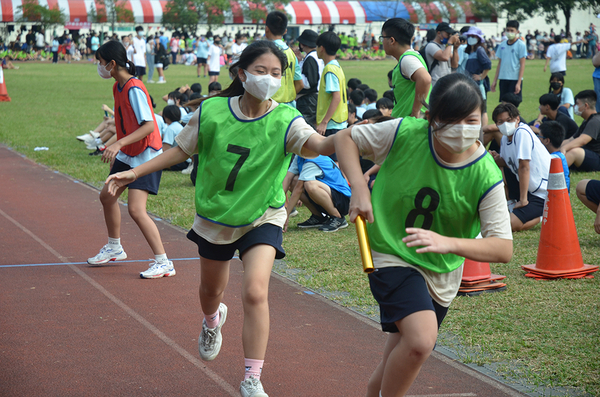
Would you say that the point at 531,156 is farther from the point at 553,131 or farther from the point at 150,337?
the point at 150,337

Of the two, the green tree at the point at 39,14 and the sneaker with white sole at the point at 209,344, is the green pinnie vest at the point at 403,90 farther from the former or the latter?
the green tree at the point at 39,14

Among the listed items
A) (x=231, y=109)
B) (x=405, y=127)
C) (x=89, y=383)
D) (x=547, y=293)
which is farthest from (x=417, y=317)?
(x=547, y=293)

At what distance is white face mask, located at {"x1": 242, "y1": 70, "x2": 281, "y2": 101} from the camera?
→ 3.66 m

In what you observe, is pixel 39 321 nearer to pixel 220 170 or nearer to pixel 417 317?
pixel 220 170

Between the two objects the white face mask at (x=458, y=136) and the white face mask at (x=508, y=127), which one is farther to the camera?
the white face mask at (x=508, y=127)

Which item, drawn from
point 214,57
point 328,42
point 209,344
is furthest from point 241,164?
point 214,57

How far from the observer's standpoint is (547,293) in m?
5.46

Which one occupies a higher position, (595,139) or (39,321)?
(595,139)

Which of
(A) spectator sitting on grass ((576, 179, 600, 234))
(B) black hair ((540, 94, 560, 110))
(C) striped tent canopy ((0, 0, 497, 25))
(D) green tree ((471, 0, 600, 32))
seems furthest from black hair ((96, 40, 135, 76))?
(C) striped tent canopy ((0, 0, 497, 25))

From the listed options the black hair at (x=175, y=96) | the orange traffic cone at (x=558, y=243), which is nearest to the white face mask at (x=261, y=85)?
the orange traffic cone at (x=558, y=243)

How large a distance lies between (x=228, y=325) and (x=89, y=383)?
1247 millimetres

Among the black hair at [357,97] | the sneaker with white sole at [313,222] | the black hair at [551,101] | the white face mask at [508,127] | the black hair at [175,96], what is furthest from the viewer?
the black hair at [175,96]

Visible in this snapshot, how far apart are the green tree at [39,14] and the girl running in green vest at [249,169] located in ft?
207

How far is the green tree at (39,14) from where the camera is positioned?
60.2 metres
